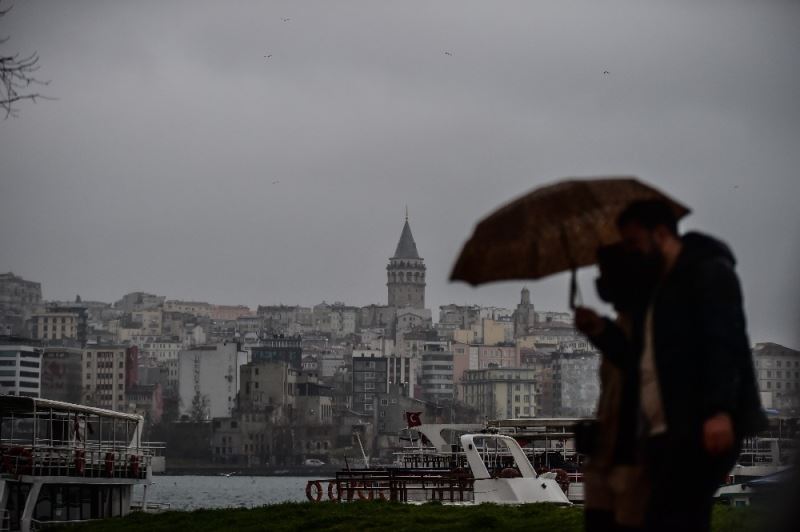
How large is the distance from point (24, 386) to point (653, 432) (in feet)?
604

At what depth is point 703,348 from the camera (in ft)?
20.1

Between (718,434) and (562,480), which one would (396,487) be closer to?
(562,480)

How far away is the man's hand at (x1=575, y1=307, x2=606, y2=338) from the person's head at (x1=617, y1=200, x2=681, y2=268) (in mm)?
309

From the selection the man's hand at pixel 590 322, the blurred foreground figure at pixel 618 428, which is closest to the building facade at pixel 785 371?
the blurred foreground figure at pixel 618 428

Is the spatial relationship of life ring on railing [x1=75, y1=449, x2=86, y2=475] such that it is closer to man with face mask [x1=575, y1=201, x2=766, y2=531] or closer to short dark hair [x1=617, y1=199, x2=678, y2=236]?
short dark hair [x1=617, y1=199, x2=678, y2=236]

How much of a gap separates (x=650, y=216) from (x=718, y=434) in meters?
1.01

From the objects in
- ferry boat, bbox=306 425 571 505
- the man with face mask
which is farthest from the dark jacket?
ferry boat, bbox=306 425 571 505

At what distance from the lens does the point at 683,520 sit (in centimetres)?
609

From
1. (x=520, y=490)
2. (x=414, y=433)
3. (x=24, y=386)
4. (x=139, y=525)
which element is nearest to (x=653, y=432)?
(x=139, y=525)

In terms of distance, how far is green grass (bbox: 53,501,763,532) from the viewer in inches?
680

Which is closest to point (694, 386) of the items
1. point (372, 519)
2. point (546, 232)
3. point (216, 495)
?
point (546, 232)

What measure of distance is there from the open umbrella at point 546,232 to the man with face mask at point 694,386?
0.64 m

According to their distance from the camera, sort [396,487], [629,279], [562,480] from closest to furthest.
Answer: [629,279]
[396,487]
[562,480]

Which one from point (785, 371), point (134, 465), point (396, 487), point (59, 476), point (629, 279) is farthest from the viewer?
point (134, 465)
